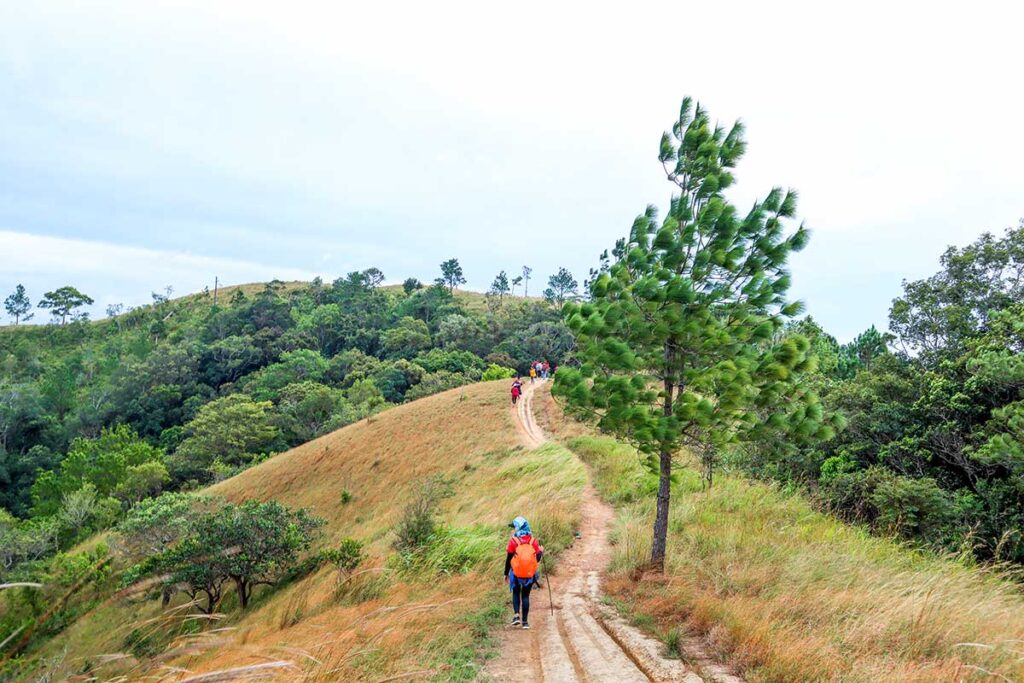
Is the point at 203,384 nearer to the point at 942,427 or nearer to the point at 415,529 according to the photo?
the point at 415,529

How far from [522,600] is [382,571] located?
3.73 metres

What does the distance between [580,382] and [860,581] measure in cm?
535

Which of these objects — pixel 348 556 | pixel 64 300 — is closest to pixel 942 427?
pixel 348 556

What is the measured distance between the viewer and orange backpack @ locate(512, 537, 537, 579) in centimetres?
822

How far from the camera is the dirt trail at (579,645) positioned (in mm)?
6434

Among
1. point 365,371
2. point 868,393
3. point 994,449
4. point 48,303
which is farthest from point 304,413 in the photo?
point 48,303

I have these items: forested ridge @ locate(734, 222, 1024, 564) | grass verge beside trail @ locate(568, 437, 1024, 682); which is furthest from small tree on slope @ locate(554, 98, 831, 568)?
forested ridge @ locate(734, 222, 1024, 564)

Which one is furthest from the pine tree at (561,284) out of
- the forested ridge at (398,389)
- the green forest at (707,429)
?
the green forest at (707,429)

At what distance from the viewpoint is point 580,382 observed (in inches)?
356

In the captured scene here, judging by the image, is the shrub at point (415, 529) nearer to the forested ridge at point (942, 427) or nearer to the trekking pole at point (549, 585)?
the trekking pole at point (549, 585)

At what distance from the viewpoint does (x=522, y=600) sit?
8.31 meters

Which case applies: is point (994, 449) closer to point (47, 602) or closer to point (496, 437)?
point (47, 602)

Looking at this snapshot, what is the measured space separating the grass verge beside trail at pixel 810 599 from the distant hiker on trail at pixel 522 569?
172 centimetres

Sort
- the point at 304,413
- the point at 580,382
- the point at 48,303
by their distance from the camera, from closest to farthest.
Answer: the point at 580,382, the point at 304,413, the point at 48,303
